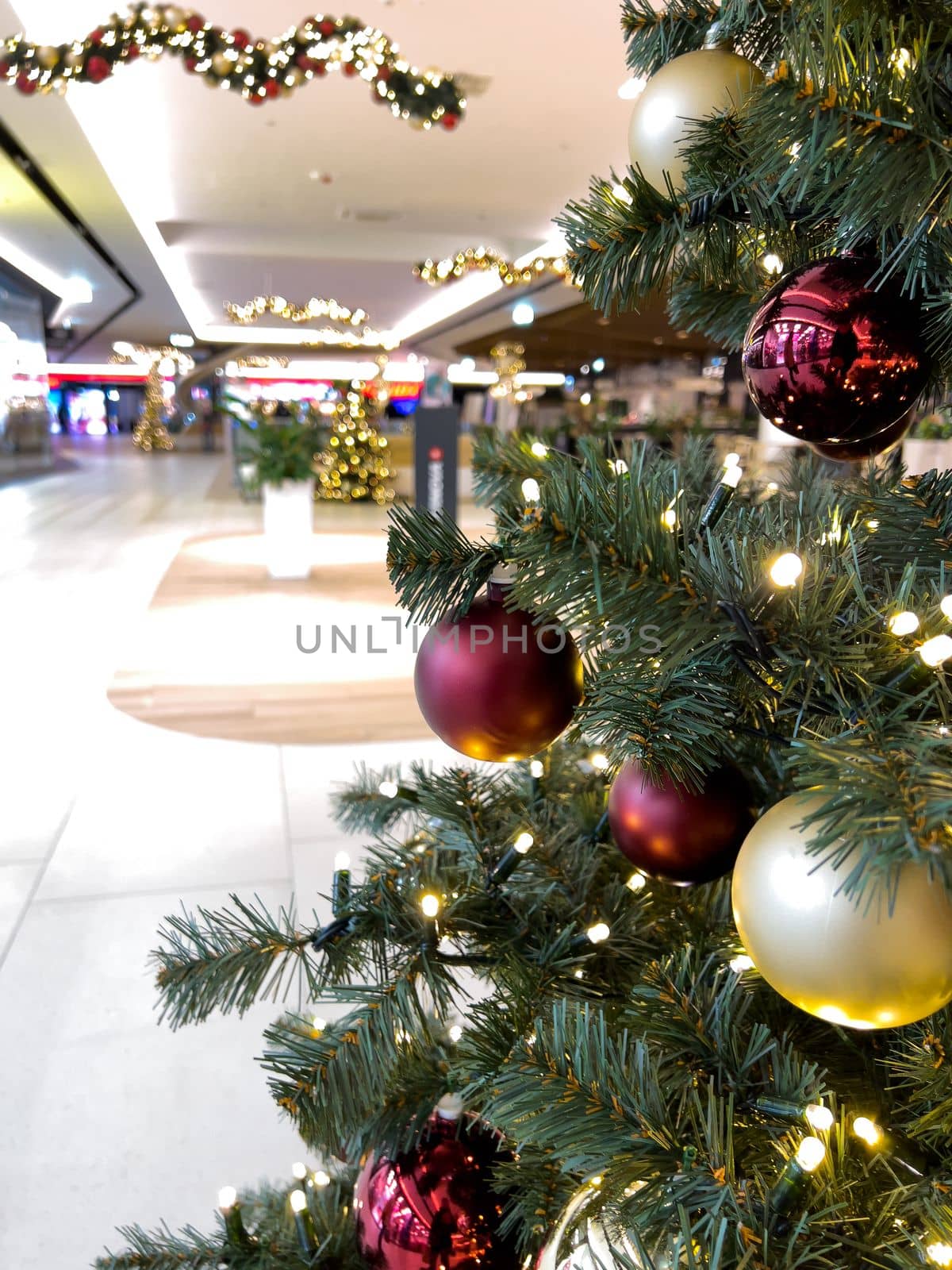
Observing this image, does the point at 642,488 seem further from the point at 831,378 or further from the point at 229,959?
the point at 229,959

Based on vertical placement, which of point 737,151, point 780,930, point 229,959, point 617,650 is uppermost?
point 737,151

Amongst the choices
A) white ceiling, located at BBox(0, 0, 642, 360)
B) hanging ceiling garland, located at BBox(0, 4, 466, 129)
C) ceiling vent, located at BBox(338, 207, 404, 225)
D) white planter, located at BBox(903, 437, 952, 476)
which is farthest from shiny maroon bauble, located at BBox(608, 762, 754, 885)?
ceiling vent, located at BBox(338, 207, 404, 225)

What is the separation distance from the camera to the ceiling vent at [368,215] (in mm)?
9906

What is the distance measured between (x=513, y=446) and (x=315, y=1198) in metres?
0.78

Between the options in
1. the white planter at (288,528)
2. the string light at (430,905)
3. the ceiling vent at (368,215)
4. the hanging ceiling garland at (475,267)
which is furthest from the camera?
the ceiling vent at (368,215)

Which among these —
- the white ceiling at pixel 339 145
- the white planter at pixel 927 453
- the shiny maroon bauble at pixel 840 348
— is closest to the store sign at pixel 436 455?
the white ceiling at pixel 339 145

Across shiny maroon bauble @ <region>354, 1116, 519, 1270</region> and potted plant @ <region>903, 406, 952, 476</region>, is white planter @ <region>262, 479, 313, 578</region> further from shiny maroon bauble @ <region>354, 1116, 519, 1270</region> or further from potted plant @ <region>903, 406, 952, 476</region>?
shiny maroon bauble @ <region>354, 1116, 519, 1270</region>

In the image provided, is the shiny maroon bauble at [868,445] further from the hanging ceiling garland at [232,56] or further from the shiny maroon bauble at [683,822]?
the hanging ceiling garland at [232,56]

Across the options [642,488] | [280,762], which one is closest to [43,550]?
[280,762]

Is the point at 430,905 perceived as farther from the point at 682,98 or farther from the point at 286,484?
the point at 286,484

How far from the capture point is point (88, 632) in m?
4.58

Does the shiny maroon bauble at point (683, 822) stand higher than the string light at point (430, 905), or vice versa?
the shiny maroon bauble at point (683, 822)

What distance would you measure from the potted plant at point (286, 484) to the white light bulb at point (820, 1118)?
590 centimetres

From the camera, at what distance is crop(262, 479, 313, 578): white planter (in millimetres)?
6180
